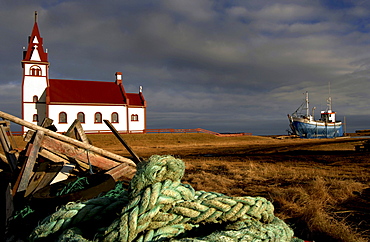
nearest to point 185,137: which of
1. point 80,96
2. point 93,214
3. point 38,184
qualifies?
point 80,96

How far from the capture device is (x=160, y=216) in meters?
1.46

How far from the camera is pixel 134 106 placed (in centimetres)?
4134

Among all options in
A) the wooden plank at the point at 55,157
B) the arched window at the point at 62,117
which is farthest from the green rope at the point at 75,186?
the arched window at the point at 62,117

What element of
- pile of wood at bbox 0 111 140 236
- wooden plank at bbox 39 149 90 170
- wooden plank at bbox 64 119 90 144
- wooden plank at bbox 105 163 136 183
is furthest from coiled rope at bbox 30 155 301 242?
wooden plank at bbox 64 119 90 144

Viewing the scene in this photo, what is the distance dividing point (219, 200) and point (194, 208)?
17cm

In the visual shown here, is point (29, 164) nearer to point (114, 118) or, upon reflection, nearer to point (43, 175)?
point (43, 175)

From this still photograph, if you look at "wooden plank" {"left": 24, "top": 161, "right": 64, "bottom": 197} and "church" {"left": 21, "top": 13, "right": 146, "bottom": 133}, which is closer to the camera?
"wooden plank" {"left": 24, "top": 161, "right": 64, "bottom": 197}

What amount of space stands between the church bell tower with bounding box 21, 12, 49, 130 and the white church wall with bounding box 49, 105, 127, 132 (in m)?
1.74

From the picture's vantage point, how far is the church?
120 feet

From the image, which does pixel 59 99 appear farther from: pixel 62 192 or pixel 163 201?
pixel 163 201

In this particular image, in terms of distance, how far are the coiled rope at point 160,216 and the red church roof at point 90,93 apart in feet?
128

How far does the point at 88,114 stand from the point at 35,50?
11.4m

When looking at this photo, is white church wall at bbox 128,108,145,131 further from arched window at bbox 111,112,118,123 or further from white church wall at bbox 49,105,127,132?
arched window at bbox 111,112,118,123

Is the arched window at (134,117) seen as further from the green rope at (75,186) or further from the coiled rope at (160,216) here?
→ the coiled rope at (160,216)
